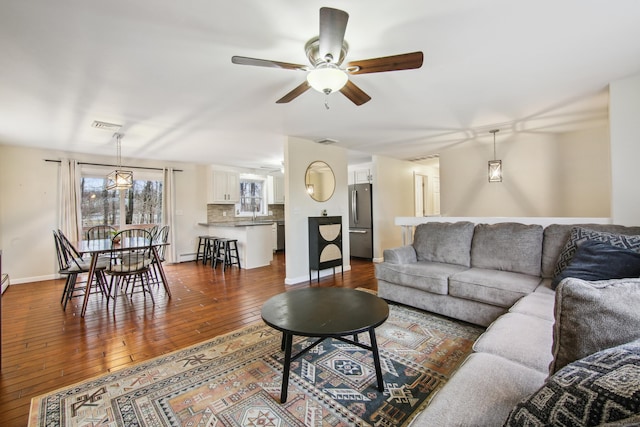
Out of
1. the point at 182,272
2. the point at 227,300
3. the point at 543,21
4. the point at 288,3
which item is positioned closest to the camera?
the point at 288,3

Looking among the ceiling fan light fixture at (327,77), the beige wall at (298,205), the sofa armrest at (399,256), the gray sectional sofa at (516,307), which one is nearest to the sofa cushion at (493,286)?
the gray sectional sofa at (516,307)

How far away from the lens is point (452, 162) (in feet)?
18.7

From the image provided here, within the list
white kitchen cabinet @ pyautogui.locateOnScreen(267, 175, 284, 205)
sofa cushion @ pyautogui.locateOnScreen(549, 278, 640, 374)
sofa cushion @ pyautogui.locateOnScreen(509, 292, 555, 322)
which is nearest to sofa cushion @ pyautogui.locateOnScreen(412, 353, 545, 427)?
sofa cushion @ pyautogui.locateOnScreen(549, 278, 640, 374)

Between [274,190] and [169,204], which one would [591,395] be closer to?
[169,204]

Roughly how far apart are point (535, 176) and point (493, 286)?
3574mm

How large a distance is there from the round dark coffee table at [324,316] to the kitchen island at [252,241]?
3446 millimetres

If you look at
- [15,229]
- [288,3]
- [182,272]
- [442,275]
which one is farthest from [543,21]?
[15,229]

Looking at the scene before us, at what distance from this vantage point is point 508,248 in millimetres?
2816

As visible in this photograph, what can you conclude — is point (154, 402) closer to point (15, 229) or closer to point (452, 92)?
point (452, 92)

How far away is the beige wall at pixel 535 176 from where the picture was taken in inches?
172

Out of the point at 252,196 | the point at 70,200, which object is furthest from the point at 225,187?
the point at 70,200

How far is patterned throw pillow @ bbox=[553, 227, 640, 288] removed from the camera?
2.07 metres

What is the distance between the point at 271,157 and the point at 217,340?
4.26 m

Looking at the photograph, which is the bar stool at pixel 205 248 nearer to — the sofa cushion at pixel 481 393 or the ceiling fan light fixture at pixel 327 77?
the ceiling fan light fixture at pixel 327 77
